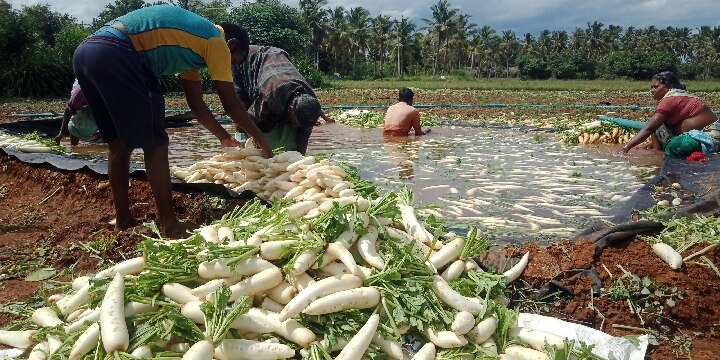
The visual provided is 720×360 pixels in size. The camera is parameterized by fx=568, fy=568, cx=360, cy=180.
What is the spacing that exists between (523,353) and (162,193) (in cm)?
255

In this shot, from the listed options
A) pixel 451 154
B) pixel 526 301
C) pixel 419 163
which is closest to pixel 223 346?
pixel 526 301

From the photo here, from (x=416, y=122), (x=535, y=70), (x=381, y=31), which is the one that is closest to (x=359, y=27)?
(x=381, y=31)

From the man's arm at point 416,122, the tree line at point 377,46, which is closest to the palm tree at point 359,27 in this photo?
the tree line at point 377,46

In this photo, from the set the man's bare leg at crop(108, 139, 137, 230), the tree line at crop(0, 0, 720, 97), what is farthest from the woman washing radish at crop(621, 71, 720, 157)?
the tree line at crop(0, 0, 720, 97)

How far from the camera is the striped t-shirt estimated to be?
12.3 feet

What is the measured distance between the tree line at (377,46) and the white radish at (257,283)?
2057 cm

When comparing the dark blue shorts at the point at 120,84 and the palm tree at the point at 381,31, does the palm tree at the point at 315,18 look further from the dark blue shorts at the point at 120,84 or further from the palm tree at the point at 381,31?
the dark blue shorts at the point at 120,84

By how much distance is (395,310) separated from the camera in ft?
7.63

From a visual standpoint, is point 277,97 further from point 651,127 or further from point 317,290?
point 651,127

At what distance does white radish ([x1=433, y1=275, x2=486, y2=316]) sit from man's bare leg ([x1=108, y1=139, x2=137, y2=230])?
8.11 feet

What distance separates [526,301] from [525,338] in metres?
0.51

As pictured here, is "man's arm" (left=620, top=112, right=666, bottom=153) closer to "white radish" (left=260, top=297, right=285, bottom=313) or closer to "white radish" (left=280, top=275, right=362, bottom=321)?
"white radish" (left=280, top=275, right=362, bottom=321)

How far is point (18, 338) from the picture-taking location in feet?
7.77

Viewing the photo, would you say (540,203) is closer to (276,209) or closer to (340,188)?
(340,188)
